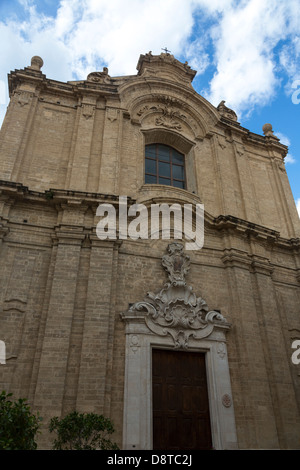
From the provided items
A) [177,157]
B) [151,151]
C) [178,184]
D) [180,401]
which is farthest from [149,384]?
[177,157]

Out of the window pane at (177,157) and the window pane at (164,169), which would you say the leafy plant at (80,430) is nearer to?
the window pane at (164,169)

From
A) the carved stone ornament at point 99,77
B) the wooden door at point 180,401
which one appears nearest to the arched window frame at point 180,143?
the carved stone ornament at point 99,77

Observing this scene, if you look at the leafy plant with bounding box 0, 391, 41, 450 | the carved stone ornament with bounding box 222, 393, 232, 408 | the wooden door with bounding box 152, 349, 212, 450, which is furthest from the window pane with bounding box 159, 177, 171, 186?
the leafy plant with bounding box 0, 391, 41, 450

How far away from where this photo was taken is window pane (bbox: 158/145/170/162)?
1237 centimetres

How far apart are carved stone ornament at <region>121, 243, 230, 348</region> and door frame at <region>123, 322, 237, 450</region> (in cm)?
15

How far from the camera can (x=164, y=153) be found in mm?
12547

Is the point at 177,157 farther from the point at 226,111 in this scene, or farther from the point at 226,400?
Answer: the point at 226,400

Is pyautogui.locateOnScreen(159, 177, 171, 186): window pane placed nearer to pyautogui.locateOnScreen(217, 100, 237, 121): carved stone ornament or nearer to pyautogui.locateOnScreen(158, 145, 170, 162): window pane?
pyautogui.locateOnScreen(158, 145, 170, 162): window pane

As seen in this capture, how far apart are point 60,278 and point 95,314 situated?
119 centimetres

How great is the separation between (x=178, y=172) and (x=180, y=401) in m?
7.60

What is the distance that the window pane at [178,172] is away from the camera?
1221cm

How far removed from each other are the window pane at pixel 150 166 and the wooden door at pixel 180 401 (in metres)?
6.08
